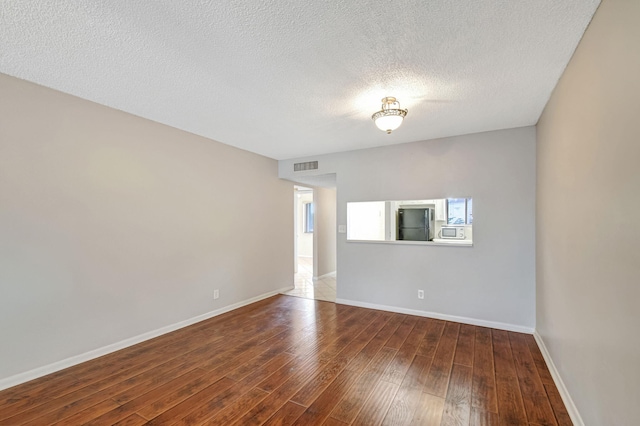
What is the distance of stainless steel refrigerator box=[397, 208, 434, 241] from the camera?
4043 mm

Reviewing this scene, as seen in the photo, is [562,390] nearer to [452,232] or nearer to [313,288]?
[452,232]

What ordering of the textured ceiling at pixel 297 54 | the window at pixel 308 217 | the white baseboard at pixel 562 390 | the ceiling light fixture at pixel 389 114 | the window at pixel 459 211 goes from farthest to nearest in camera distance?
the window at pixel 308 217
the window at pixel 459 211
the ceiling light fixture at pixel 389 114
the white baseboard at pixel 562 390
the textured ceiling at pixel 297 54

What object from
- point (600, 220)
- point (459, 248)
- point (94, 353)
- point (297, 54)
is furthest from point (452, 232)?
point (94, 353)

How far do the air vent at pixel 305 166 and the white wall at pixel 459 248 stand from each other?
0.60 metres

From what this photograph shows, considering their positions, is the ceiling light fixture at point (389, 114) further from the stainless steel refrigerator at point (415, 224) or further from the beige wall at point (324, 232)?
the beige wall at point (324, 232)

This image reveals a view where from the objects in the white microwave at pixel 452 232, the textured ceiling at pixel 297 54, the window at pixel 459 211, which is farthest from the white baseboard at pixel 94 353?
the window at pixel 459 211

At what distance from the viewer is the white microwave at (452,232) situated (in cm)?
383

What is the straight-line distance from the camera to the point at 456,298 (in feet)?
12.3

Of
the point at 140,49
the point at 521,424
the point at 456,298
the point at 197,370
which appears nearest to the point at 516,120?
the point at 456,298

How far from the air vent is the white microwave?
2373mm

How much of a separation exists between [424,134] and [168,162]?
3.45m

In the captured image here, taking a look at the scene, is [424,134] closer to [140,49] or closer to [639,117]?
[639,117]

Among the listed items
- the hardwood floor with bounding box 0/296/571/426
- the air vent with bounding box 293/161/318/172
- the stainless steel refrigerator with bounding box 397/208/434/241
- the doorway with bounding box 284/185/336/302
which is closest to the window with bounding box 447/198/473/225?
the stainless steel refrigerator with bounding box 397/208/434/241

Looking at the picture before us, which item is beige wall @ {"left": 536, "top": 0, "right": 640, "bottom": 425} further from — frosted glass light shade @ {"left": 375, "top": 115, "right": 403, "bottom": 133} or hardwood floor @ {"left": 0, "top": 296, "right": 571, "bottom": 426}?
frosted glass light shade @ {"left": 375, "top": 115, "right": 403, "bottom": 133}
